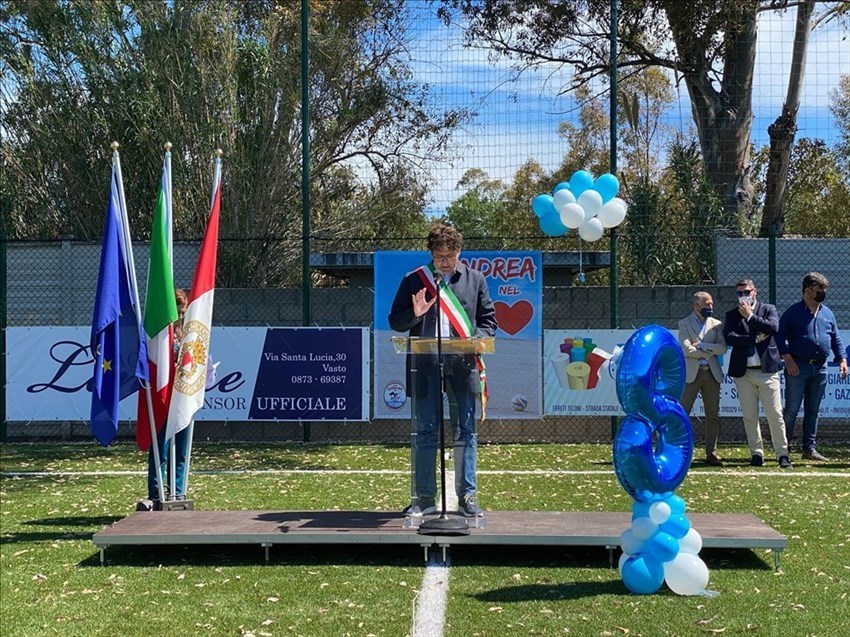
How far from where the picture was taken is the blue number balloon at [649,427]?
5652 mm

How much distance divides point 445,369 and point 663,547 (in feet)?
6.09

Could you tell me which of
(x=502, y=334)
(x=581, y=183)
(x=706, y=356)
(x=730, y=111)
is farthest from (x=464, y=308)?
(x=730, y=111)

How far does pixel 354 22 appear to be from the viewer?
20.6m

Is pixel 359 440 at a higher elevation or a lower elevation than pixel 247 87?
lower

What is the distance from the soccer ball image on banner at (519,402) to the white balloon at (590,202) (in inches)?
137

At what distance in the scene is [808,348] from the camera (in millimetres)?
10891

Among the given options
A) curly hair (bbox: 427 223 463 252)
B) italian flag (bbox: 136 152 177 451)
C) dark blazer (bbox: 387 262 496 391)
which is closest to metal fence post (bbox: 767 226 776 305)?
dark blazer (bbox: 387 262 496 391)

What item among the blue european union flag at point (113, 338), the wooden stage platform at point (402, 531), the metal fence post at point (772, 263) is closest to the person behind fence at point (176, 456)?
the blue european union flag at point (113, 338)

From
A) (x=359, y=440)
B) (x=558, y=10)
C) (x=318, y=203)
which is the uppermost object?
(x=558, y=10)

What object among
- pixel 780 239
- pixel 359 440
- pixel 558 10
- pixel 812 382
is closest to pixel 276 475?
pixel 359 440

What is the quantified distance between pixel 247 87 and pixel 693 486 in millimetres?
10760

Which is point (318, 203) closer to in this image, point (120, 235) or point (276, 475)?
point (276, 475)

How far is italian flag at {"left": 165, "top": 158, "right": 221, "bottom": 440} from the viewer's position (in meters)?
7.89

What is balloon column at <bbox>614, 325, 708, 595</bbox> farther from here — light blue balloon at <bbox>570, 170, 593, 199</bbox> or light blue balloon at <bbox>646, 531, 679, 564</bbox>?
light blue balloon at <bbox>570, 170, 593, 199</bbox>
